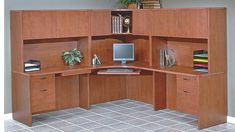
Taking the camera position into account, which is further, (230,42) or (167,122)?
(167,122)

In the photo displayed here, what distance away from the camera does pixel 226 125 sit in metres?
4.76

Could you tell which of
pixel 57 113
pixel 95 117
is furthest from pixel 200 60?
pixel 57 113

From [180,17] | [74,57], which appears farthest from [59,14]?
[180,17]

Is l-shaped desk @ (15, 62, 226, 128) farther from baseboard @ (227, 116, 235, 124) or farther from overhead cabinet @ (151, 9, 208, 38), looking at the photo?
overhead cabinet @ (151, 9, 208, 38)

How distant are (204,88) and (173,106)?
3.74 ft

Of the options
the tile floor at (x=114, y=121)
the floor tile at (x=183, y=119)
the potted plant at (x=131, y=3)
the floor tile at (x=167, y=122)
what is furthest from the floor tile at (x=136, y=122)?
the potted plant at (x=131, y=3)

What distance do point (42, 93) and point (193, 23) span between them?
235cm

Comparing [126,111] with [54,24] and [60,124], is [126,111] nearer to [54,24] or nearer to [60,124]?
[60,124]

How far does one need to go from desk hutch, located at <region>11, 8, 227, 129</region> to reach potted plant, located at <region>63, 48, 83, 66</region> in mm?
85

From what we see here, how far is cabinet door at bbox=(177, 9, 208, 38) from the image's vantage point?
4.64 meters

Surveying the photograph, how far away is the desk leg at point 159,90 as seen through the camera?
5504 millimetres

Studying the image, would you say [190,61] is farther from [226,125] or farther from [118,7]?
[118,7]

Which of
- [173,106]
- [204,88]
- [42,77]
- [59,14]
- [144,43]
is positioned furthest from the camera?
[144,43]

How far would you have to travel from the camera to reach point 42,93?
4.95m
